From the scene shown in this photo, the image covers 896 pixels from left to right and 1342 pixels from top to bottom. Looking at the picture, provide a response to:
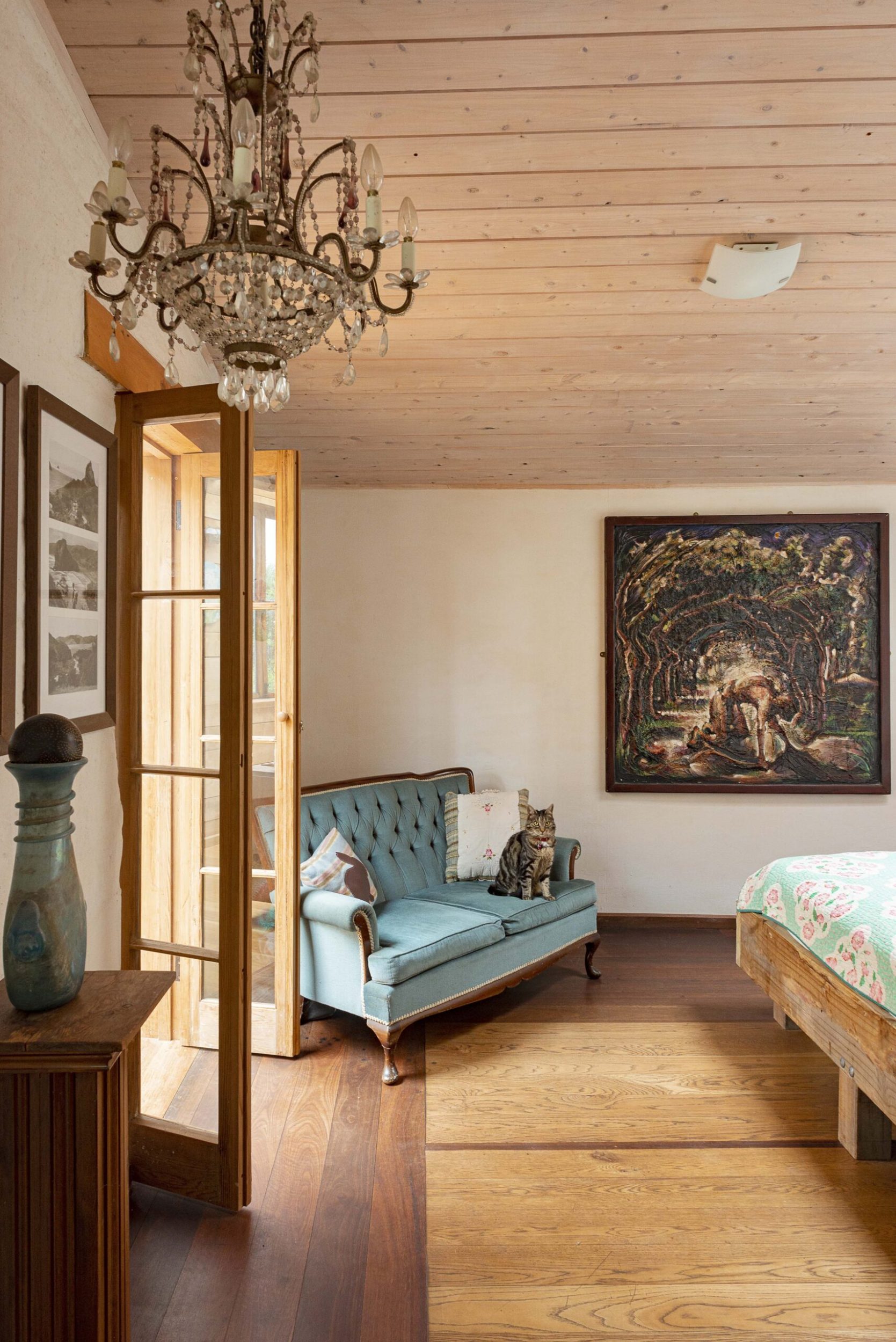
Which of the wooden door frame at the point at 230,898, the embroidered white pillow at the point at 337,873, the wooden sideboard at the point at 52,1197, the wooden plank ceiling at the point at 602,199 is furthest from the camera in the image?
the embroidered white pillow at the point at 337,873

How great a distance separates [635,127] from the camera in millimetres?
2398

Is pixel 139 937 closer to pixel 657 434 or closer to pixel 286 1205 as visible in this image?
pixel 286 1205

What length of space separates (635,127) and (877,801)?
3.66 metres

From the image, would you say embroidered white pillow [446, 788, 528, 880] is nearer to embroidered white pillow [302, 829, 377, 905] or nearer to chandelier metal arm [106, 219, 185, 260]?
embroidered white pillow [302, 829, 377, 905]

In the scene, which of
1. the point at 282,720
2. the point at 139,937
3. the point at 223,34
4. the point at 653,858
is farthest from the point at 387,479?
the point at 223,34

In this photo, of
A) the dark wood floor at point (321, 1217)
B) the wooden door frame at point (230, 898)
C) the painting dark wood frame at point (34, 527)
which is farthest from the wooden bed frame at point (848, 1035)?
the painting dark wood frame at point (34, 527)

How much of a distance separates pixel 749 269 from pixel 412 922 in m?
2.65

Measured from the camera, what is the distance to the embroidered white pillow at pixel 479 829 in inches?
164

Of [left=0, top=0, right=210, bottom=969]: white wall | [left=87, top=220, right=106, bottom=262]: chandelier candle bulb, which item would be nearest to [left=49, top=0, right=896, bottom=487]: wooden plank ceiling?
[left=0, top=0, right=210, bottom=969]: white wall

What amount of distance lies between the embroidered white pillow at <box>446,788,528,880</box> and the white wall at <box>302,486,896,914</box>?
496 mm

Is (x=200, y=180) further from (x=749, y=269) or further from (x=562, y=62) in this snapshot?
(x=749, y=269)

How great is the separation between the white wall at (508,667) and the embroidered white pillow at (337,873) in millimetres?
1195

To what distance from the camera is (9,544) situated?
180cm

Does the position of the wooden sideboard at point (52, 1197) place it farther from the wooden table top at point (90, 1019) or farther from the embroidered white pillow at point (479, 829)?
the embroidered white pillow at point (479, 829)
